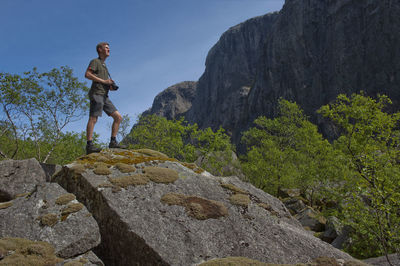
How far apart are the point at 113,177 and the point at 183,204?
11.5 feet

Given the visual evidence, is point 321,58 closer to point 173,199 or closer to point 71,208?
point 173,199

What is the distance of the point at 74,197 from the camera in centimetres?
1056

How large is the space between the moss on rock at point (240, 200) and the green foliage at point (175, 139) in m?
22.7

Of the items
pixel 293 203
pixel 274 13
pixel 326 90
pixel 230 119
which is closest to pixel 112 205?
pixel 293 203

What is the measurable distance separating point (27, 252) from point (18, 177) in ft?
27.4

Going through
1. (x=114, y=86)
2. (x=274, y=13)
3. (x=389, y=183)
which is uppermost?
(x=274, y=13)

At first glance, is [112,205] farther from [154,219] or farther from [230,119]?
[230,119]

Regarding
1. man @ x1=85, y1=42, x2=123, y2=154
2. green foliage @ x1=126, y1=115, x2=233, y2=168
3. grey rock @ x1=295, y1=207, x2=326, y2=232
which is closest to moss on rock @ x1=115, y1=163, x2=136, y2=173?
man @ x1=85, y1=42, x2=123, y2=154

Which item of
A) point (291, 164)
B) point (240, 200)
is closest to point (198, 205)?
point (240, 200)

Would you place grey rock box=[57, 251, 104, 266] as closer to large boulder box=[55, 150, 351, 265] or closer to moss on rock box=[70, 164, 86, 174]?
large boulder box=[55, 150, 351, 265]

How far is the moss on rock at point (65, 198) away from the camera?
10133mm

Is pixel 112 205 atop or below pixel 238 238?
atop

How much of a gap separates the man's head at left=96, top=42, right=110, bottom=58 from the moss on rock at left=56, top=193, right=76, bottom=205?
24.1 ft

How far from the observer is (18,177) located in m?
14.5
